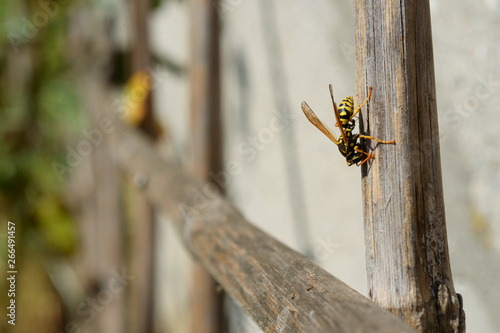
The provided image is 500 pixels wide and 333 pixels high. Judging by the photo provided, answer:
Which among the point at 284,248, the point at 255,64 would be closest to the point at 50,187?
the point at 255,64

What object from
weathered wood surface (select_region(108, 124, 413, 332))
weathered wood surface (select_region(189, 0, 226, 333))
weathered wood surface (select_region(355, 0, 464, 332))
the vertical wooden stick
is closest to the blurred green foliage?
the vertical wooden stick

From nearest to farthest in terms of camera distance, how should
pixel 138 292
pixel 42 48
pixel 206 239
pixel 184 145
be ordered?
pixel 206 239 < pixel 138 292 < pixel 184 145 < pixel 42 48

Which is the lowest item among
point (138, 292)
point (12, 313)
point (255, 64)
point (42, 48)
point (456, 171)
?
point (12, 313)

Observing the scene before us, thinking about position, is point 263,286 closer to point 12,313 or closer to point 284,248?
point 284,248

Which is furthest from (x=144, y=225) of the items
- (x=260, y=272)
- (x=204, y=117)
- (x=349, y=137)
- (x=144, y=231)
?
(x=349, y=137)

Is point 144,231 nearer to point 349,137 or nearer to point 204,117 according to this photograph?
point 204,117

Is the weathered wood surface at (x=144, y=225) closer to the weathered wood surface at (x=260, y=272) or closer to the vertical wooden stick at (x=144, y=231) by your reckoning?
the vertical wooden stick at (x=144, y=231)

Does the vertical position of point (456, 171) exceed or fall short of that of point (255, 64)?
it falls short
